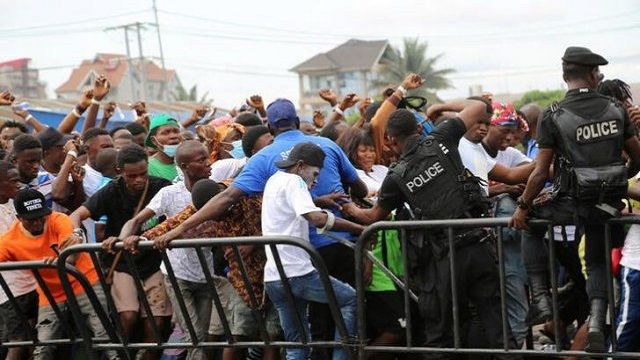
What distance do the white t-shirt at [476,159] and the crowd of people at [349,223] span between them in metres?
0.02

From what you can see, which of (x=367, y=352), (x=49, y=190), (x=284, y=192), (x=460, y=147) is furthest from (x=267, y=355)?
(x=49, y=190)

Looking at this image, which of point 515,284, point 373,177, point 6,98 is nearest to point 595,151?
point 515,284

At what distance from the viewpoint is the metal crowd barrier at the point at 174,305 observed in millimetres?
7262

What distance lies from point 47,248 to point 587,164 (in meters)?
4.28

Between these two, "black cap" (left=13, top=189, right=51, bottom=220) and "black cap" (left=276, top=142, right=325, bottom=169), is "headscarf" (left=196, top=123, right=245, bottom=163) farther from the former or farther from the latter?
"black cap" (left=276, top=142, right=325, bottom=169)

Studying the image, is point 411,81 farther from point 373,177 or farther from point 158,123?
point 158,123

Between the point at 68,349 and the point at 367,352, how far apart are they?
9.03 feet

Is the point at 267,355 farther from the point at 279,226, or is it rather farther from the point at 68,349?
the point at 68,349

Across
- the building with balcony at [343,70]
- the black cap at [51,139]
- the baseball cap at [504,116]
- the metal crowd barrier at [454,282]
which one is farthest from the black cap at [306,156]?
the building with balcony at [343,70]

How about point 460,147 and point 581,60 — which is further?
point 460,147

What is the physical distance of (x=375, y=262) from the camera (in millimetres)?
7473

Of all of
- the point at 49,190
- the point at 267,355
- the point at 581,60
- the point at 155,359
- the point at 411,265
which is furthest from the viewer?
the point at 49,190

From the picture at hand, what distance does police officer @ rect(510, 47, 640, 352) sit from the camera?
249 inches

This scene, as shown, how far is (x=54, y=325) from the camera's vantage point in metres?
8.48
